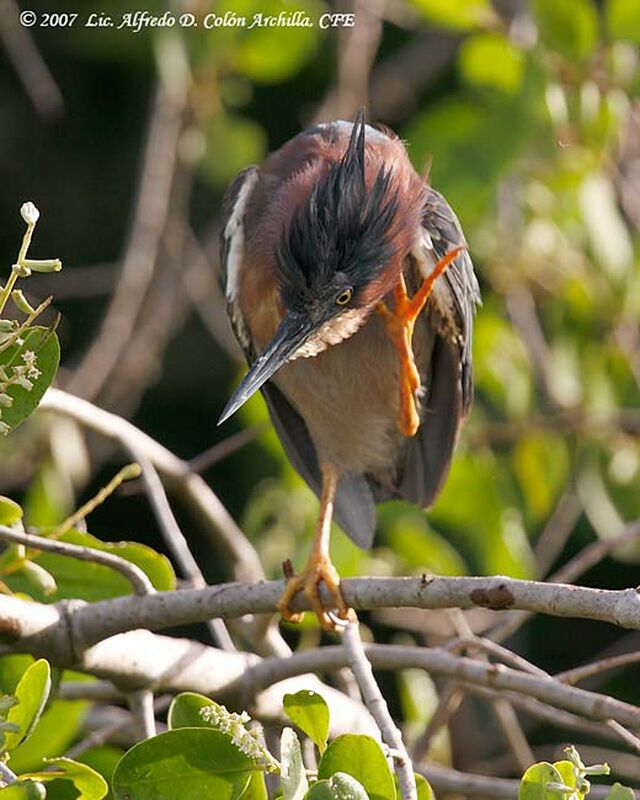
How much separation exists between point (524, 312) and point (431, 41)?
6.30 ft

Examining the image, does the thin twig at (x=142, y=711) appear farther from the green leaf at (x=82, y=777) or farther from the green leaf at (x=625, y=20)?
the green leaf at (x=625, y=20)

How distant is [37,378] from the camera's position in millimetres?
2053

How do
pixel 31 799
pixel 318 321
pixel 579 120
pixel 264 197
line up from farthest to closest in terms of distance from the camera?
pixel 579 120 → pixel 264 197 → pixel 318 321 → pixel 31 799

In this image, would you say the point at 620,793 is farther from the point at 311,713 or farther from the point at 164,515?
the point at 164,515

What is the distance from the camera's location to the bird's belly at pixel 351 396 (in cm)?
338

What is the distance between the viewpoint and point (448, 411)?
3.65 metres

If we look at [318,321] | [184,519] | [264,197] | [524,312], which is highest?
[264,197]

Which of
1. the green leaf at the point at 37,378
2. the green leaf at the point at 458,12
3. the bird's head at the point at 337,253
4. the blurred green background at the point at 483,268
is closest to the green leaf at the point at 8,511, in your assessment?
the green leaf at the point at 37,378

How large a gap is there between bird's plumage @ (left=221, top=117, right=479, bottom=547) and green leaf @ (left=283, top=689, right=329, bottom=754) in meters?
1.19

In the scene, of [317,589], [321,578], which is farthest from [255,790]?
[321,578]

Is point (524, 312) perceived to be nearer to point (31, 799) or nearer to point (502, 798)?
point (502, 798)

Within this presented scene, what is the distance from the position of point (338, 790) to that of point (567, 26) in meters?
2.65

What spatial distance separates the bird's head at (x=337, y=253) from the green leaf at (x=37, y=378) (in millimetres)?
900

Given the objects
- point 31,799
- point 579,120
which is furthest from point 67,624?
point 579,120
